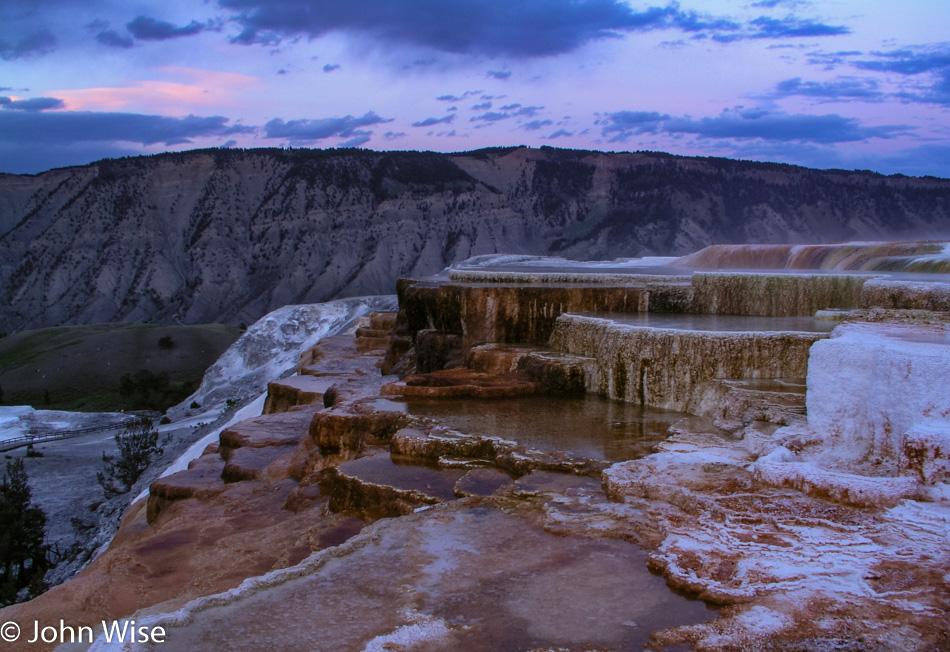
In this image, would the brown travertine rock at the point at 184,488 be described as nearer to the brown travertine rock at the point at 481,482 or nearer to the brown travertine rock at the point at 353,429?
the brown travertine rock at the point at 353,429

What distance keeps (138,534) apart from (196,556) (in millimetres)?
2559

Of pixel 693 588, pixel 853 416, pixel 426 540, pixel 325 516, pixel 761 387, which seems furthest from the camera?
pixel 761 387

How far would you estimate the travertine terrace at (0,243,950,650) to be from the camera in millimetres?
3215

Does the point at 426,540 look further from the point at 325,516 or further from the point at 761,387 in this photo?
the point at 761,387

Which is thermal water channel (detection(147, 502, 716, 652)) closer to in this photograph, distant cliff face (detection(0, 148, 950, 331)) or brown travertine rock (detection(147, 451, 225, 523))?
brown travertine rock (detection(147, 451, 225, 523))

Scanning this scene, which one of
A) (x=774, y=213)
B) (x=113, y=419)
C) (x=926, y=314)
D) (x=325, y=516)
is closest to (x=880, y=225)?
(x=774, y=213)

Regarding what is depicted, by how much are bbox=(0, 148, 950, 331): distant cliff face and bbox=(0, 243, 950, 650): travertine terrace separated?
4502 cm

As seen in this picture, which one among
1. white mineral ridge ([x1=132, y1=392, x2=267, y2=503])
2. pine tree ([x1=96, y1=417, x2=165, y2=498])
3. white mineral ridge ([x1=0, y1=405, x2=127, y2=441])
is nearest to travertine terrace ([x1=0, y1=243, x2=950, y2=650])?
white mineral ridge ([x1=132, y1=392, x2=267, y2=503])

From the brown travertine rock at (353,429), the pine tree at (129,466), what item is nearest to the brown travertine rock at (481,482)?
the brown travertine rock at (353,429)

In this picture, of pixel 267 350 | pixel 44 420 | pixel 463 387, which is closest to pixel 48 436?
pixel 44 420

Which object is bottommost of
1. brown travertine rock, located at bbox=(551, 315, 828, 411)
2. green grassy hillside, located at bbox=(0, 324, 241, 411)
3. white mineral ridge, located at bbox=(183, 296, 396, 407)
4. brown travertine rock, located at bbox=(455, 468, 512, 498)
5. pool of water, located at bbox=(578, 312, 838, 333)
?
green grassy hillside, located at bbox=(0, 324, 241, 411)

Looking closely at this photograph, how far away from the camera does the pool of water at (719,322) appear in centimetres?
742

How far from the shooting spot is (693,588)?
3434 millimetres

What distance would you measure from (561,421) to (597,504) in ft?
6.95
